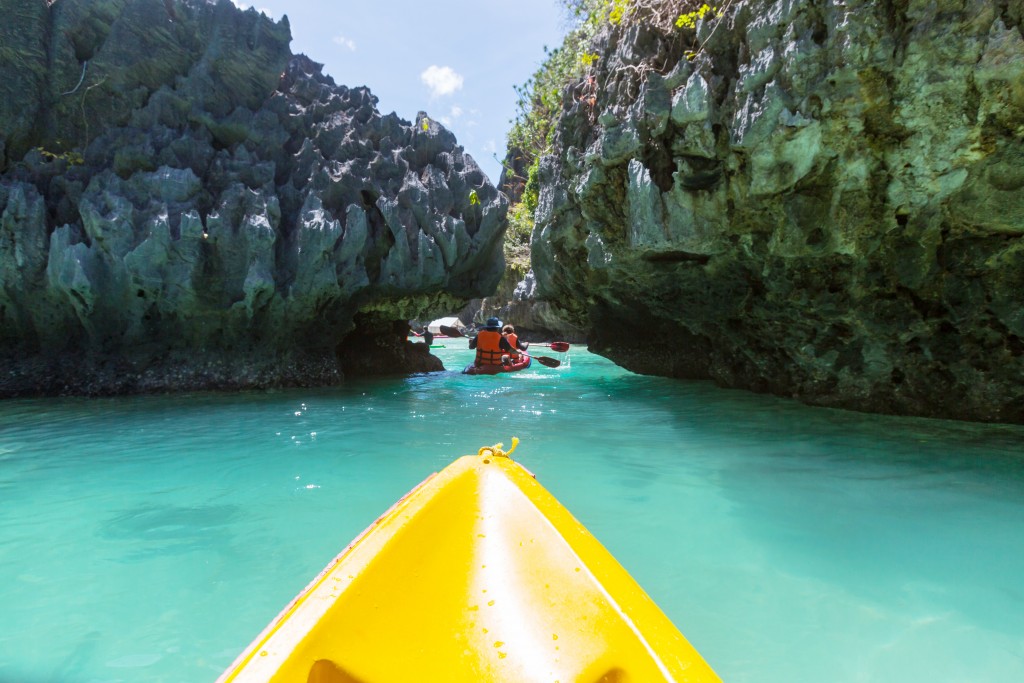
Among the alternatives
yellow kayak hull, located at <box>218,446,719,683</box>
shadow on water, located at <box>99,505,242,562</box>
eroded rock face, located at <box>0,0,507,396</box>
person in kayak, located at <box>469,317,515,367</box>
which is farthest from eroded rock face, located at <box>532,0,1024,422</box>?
shadow on water, located at <box>99,505,242,562</box>

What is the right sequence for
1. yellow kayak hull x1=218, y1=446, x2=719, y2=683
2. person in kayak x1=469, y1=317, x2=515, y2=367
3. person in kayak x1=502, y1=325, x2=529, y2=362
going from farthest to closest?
person in kayak x1=502, y1=325, x2=529, y2=362, person in kayak x1=469, y1=317, x2=515, y2=367, yellow kayak hull x1=218, y1=446, x2=719, y2=683

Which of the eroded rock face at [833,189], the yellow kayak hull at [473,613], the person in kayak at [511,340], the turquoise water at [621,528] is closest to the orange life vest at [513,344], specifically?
the person in kayak at [511,340]

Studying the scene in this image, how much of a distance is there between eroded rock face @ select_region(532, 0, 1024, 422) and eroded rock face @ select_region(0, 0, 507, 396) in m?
5.01

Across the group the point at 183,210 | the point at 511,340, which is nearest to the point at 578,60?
the point at 511,340

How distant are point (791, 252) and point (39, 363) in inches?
523

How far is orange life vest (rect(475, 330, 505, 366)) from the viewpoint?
11711 mm

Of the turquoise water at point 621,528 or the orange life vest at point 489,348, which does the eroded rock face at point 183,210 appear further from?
the turquoise water at point 621,528

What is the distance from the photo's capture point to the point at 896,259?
20.6 feet

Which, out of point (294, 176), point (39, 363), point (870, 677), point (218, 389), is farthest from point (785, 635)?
point (39, 363)

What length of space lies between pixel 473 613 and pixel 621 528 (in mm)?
1670

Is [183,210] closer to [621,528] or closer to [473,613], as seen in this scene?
[621,528]

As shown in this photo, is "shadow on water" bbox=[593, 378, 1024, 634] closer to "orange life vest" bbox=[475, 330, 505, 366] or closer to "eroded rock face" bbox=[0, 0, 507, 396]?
"orange life vest" bbox=[475, 330, 505, 366]

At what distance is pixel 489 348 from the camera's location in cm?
1188

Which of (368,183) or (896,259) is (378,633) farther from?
(368,183)
